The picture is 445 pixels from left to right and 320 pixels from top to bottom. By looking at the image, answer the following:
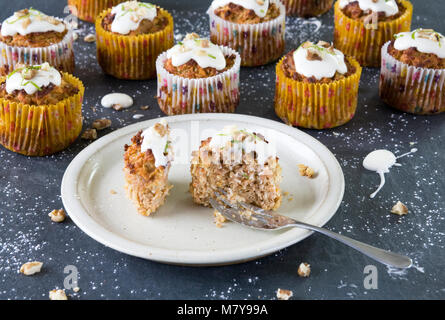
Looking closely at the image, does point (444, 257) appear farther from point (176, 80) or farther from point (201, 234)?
point (176, 80)

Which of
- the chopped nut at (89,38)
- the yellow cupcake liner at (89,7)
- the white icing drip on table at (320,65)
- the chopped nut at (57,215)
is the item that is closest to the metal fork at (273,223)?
the chopped nut at (57,215)

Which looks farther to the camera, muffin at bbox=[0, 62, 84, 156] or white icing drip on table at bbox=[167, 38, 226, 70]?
white icing drip on table at bbox=[167, 38, 226, 70]

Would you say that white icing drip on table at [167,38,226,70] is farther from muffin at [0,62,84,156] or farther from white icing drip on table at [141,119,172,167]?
white icing drip on table at [141,119,172,167]

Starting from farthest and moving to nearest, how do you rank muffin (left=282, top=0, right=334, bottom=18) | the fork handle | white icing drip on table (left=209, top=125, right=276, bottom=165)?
muffin (left=282, top=0, right=334, bottom=18)
white icing drip on table (left=209, top=125, right=276, bottom=165)
the fork handle

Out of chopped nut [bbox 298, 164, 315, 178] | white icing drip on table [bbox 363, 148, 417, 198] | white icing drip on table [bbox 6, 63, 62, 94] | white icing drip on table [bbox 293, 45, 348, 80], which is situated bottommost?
white icing drip on table [bbox 363, 148, 417, 198]

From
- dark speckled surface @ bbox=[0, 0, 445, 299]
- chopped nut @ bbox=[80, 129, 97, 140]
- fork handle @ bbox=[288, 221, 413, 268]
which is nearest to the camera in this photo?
fork handle @ bbox=[288, 221, 413, 268]

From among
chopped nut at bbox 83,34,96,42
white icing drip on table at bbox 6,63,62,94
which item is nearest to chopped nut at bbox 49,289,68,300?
white icing drip on table at bbox 6,63,62,94
